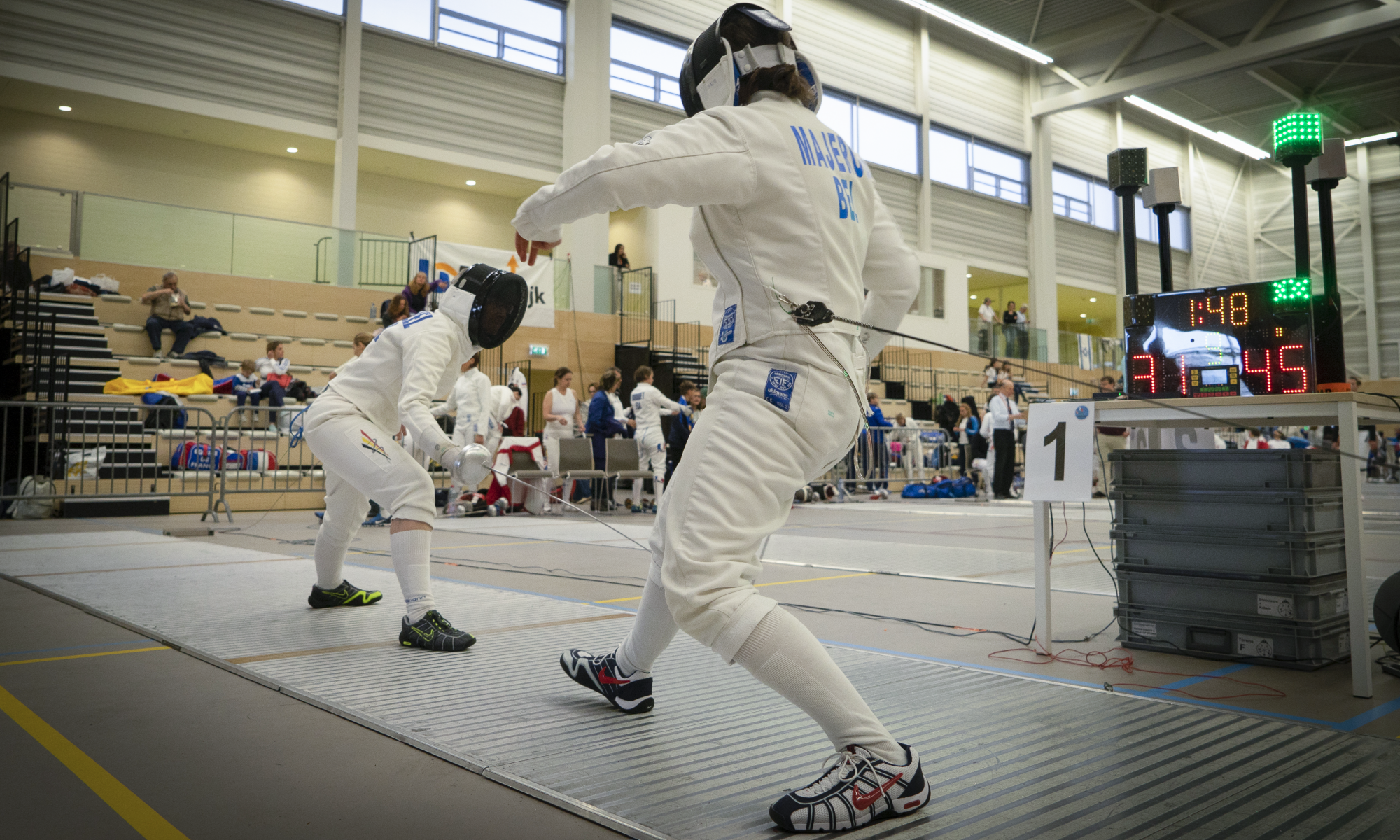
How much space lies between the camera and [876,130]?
914 inches

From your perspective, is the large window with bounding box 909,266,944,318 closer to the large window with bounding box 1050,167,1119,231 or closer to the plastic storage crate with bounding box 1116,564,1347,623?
the large window with bounding box 1050,167,1119,231

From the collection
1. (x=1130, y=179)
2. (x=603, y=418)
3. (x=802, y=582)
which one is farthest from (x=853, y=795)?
(x=603, y=418)

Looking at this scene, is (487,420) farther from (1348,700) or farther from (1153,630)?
(1348,700)

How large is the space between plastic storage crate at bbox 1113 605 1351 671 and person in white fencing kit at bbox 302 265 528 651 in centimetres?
245

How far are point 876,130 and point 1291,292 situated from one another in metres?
21.5

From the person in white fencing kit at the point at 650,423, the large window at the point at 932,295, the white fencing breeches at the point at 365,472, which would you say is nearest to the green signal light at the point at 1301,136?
the white fencing breeches at the point at 365,472

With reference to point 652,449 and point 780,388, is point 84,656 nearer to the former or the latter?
point 780,388

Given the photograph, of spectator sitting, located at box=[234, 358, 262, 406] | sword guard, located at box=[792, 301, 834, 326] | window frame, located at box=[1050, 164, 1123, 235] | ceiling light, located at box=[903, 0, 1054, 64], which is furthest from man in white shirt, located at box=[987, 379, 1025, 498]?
window frame, located at box=[1050, 164, 1123, 235]

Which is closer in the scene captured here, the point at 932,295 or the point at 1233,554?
the point at 1233,554

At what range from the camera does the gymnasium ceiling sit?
20.9 meters

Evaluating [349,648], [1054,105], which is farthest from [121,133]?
[1054,105]

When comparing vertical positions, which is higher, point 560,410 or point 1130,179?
point 1130,179

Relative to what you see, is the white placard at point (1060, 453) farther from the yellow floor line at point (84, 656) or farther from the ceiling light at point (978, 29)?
the ceiling light at point (978, 29)

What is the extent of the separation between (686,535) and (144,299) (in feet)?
45.2
